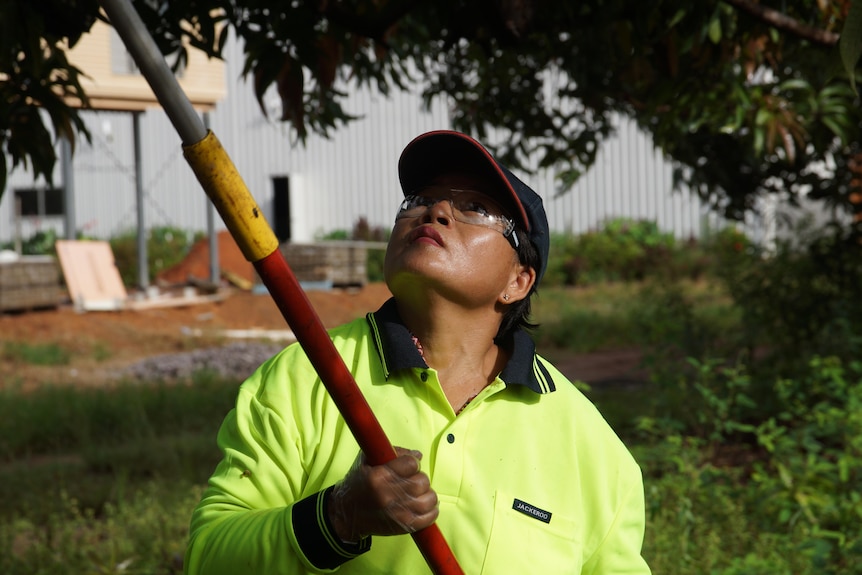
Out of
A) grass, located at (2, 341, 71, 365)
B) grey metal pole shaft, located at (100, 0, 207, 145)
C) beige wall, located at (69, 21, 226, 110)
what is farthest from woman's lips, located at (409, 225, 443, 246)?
grass, located at (2, 341, 71, 365)

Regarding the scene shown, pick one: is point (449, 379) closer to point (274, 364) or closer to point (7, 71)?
point (274, 364)

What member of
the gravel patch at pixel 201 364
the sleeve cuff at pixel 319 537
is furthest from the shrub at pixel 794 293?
the sleeve cuff at pixel 319 537

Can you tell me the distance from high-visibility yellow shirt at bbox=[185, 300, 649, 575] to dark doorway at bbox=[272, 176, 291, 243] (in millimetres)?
21889

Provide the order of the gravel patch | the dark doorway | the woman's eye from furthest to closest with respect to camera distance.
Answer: the dark doorway → the gravel patch → the woman's eye

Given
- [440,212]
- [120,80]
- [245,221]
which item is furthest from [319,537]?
[120,80]

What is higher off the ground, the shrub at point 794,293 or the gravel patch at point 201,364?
the shrub at point 794,293

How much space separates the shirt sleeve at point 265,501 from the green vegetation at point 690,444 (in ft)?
7.28

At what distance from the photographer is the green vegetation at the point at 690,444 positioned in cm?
427

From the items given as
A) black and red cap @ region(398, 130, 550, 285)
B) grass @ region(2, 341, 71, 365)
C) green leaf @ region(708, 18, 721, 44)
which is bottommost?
grass @ region(2, 341, 71, 365)

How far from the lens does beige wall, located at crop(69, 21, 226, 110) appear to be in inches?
483

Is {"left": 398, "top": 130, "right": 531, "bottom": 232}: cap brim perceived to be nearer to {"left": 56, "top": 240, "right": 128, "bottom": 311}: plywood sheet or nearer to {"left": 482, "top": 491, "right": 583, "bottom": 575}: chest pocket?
{"left": 482, "top": 491, "right": 583, "bottom": 575}: chest pocket

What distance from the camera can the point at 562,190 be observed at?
774cm

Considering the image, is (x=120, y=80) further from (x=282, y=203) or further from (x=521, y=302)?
(x=521, y=302)

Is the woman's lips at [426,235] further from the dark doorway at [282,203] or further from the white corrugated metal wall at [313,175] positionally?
the dark doorway at [282,203]
